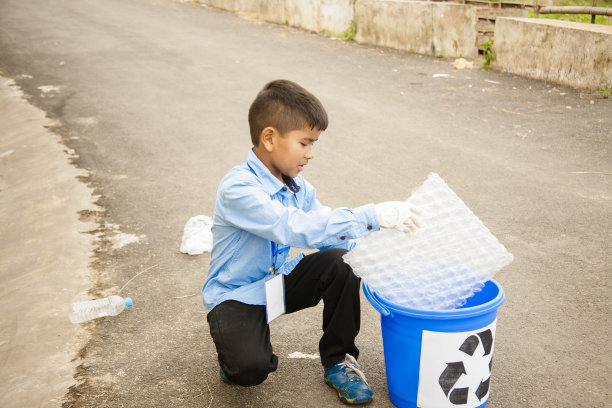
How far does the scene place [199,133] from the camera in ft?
20.8

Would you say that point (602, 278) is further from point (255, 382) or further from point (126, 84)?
point (126, 84)

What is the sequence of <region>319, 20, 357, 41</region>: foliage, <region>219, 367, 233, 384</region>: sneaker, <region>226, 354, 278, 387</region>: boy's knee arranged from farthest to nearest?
<region>319, 20, 357, 41</region>: foliage
<region>219, 367, 233, 384</region>: sneaker
<region>226, 354, 278, 387</region>: boy's knee

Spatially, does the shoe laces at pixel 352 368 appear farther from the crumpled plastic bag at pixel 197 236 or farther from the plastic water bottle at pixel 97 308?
the crumpled plastic bag at pixel 197 236

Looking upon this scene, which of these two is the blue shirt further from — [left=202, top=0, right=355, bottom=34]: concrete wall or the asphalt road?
[left=202, top=0, right=355, bottom=34]: concrete wall

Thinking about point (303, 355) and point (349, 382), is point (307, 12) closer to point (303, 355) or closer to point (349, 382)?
point (303, 355)

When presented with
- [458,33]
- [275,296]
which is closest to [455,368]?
[275,296]

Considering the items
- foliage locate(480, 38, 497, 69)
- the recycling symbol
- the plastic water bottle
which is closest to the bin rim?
the recycling symbol

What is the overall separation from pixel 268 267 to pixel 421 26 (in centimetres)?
746

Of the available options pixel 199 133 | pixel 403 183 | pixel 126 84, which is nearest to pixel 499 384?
pixel 403 183

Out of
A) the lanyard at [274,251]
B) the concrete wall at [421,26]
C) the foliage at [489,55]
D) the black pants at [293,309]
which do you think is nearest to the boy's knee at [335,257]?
the black pants at [293,309]

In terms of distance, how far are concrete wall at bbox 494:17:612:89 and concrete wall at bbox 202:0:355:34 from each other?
3.34 m

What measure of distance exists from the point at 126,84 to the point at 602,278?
21.6ft

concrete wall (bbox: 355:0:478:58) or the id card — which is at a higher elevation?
concrete wall (bbox: 355:0:478:58)

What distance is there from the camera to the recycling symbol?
222cm
